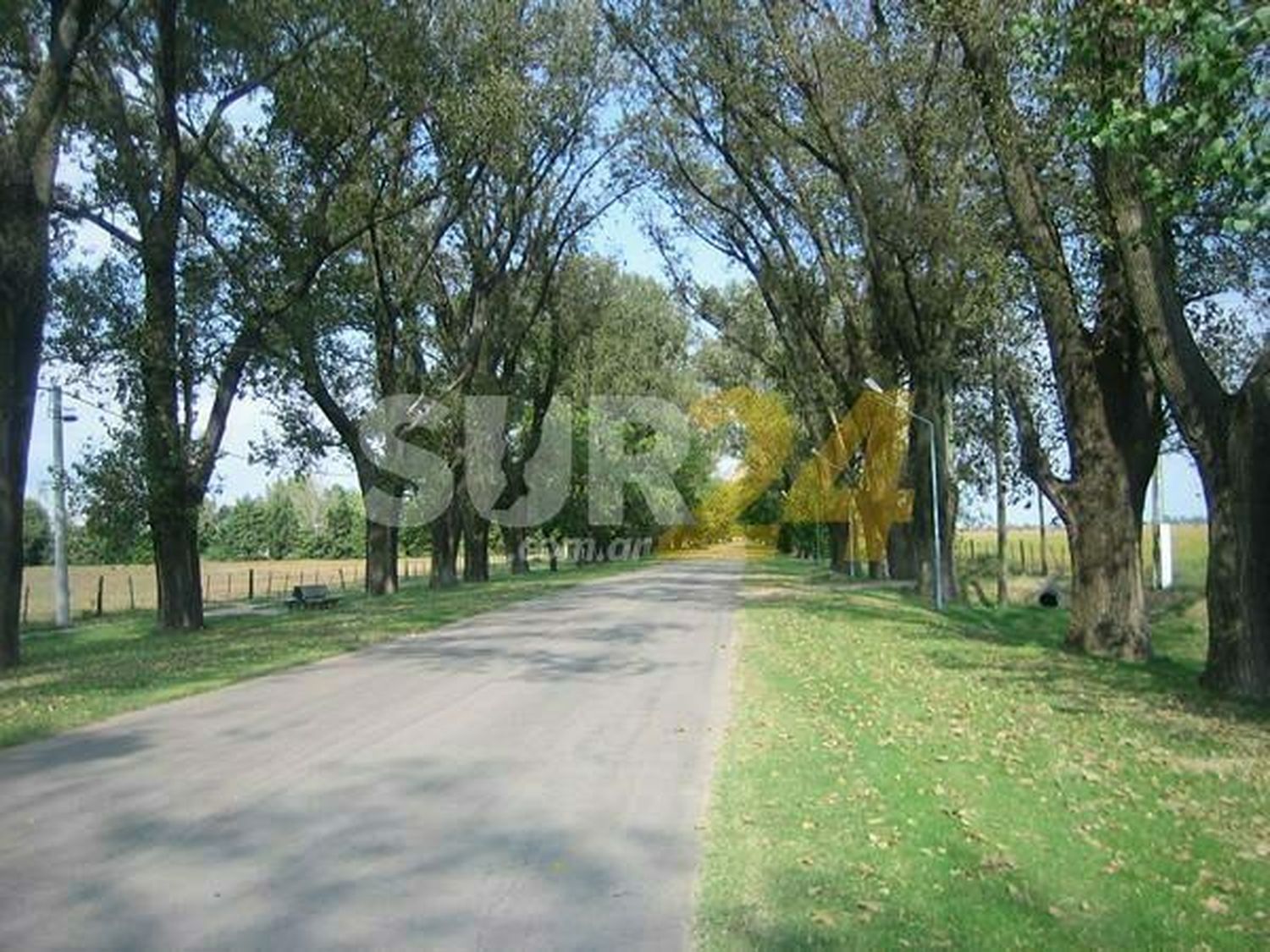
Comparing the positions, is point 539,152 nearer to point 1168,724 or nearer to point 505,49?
point 505,49

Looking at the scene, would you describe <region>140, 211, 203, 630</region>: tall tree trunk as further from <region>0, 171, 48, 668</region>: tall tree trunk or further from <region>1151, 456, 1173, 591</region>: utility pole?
<region>1151, 456, 1173, 591</region>: utility pole

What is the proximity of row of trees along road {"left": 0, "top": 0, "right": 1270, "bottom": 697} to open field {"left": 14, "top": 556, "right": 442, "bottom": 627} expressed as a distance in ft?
33.8

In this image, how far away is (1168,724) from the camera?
11.0 meters

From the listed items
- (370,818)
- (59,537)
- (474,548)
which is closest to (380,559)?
(59,537)

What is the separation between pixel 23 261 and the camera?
60.7ft

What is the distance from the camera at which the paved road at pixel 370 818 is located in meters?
5.53

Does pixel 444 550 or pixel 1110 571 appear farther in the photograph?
pixel 444 550

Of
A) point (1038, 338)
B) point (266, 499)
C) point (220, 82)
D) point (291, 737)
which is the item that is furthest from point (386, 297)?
point (266, 499)

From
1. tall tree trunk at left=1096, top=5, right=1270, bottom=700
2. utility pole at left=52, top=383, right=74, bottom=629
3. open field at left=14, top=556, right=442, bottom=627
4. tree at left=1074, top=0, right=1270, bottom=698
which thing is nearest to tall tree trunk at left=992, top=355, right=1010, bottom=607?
tree at left=1074, top=0, right=1270, bottom=698

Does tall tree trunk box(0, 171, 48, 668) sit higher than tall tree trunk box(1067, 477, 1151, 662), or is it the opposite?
tall tree trunk box(0, 171, 48, 668)

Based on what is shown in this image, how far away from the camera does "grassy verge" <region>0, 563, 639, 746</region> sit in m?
12.7

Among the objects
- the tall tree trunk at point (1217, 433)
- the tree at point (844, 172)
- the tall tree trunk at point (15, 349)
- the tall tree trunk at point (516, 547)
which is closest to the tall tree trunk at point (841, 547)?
the tree at point (844, 172)

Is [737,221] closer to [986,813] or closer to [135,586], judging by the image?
[986,813]

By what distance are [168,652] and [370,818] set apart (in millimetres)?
12990
